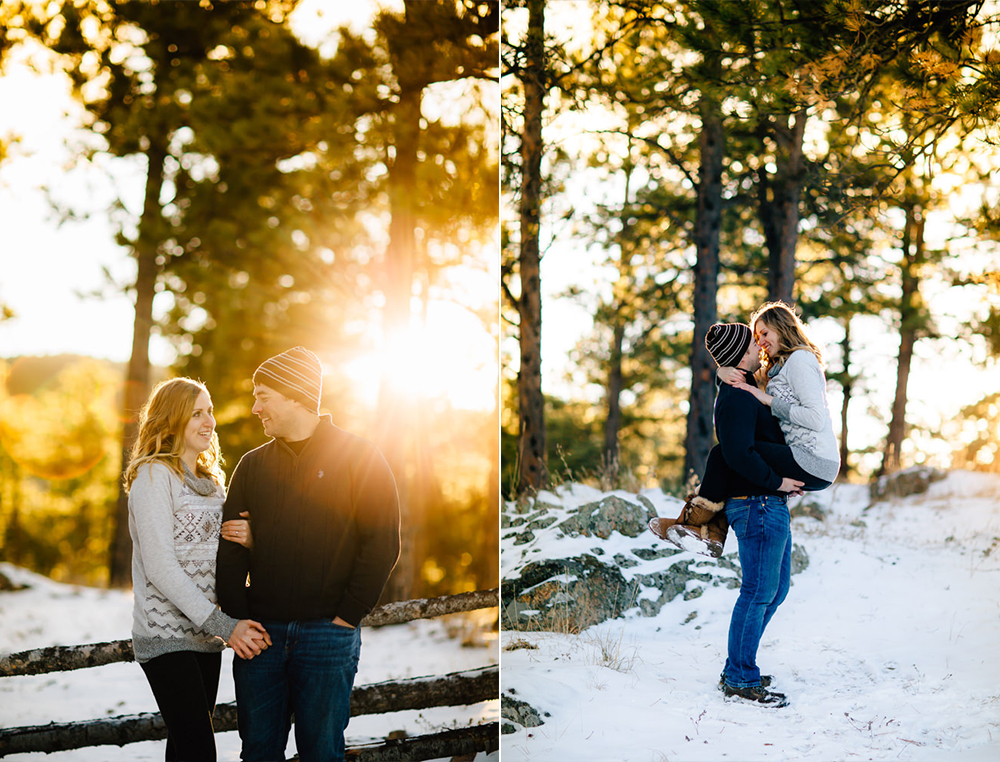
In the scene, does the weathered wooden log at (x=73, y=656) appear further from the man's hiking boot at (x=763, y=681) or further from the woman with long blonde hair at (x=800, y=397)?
the woman with long blonde hair at (x=800, y=397)

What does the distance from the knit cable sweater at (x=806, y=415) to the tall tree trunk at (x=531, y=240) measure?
119 cm

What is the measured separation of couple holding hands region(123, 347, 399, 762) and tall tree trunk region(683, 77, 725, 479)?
8.50 feet

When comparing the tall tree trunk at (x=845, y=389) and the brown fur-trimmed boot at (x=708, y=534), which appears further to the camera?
the tall tree trunk at (x=845, y=389)

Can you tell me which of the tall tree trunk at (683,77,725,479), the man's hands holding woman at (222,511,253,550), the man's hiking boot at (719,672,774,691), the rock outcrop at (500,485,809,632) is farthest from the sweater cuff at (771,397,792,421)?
the man's hands holding woman at (222,511,253,550)

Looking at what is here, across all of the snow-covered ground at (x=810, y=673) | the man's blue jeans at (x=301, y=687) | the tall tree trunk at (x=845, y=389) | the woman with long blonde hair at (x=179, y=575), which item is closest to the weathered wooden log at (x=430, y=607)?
the snow-covered ground at (x=810, y=673)

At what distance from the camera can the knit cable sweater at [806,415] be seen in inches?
109

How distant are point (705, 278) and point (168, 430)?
11.0 feet

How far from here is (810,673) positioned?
2977 mm

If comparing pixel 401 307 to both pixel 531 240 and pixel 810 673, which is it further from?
pixel 810 673

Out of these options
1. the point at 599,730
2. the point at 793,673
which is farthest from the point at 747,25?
the point at 599,730

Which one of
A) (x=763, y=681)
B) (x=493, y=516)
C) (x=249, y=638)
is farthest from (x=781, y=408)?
(x=249, y=638)

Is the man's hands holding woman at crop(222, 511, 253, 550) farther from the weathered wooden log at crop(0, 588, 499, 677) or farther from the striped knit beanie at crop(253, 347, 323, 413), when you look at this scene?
the weathered wooden log at crop(0, 588, 499, 677)

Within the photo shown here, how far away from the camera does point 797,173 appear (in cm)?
371

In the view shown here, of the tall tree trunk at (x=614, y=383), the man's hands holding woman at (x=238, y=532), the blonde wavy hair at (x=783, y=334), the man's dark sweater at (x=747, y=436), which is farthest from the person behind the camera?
the tall tree trunk at (x=614, y=383)
